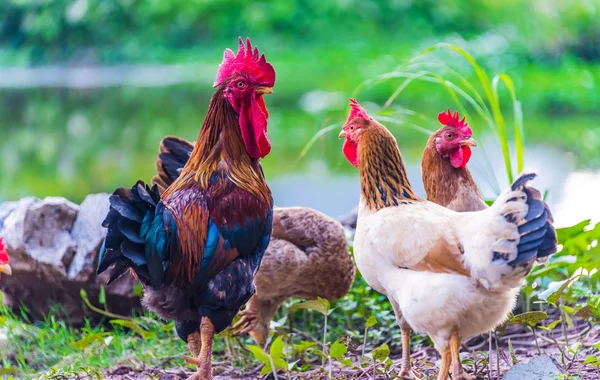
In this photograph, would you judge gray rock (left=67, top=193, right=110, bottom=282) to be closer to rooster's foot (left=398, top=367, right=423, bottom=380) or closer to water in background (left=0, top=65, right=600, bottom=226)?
rooster's foot (left=398, top=367, right=423, bottom=380)

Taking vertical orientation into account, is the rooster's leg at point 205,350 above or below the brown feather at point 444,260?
below

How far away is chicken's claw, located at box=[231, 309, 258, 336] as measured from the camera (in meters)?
3.15

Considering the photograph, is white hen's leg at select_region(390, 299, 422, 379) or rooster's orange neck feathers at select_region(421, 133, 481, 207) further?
rooster's orange neck feathers at select_region(421, 133, 481, 207)

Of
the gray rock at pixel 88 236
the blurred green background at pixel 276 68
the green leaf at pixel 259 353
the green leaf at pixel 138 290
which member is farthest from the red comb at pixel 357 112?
the blurred green background at pixel 276 68

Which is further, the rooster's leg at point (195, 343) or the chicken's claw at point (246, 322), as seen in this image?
the chicken's claw at point (246, 322)

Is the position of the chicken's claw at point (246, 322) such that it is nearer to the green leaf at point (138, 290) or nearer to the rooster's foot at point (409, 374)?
the green leaf at point (138, 290)

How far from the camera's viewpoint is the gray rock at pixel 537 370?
241 centimetres

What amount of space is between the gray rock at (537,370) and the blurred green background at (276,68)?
477 centimetres

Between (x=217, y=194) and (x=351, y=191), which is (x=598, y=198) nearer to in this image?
(x=351, y=191)

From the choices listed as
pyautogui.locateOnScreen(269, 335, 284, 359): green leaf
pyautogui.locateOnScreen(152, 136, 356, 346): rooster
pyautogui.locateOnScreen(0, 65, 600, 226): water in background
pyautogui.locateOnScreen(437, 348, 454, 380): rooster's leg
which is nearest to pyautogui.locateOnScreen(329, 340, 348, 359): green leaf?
pyautogui.locateOnScreen(269, 335, 284, 359): green leaf

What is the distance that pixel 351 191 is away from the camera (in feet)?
22.0

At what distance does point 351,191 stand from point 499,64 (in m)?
4.56

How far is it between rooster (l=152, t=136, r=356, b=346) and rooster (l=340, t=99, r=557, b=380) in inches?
22.1

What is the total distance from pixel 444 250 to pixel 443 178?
63 centimetres
